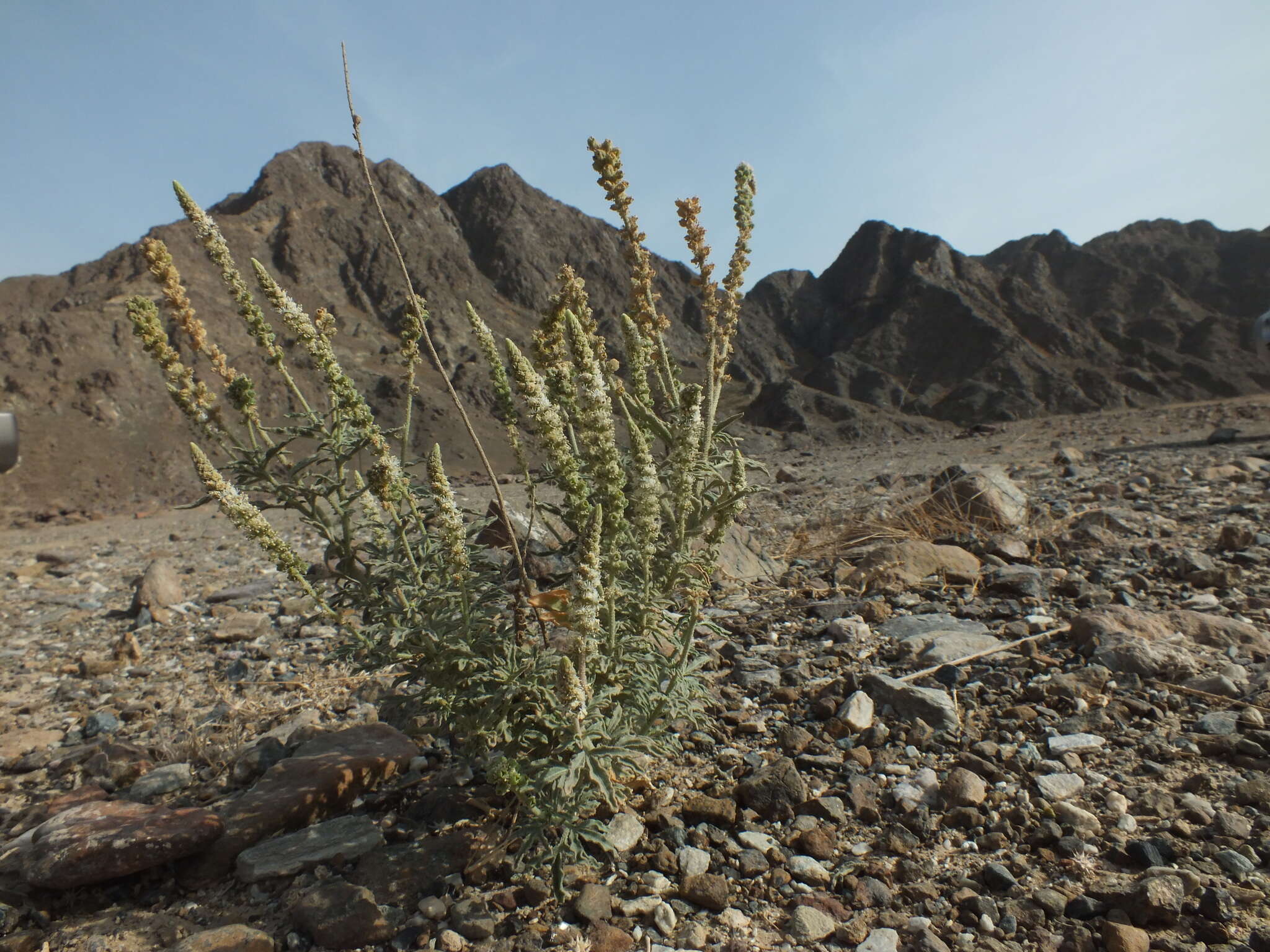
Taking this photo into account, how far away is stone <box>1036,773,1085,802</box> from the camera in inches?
91.9

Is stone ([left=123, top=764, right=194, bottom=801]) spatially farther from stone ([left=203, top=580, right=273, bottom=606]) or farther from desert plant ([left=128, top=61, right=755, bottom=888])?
stone ([left=203, top=580, right=273, bottom=606])

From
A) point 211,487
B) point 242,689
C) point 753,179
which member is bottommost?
point 242,689

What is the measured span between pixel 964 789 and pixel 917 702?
20.5 inches

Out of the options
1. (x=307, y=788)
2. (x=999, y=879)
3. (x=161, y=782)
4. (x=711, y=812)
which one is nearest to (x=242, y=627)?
(x=161, y=782)

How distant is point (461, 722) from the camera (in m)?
2.19

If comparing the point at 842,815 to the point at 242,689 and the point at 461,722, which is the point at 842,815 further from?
the point at 242,689

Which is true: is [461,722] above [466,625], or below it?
below

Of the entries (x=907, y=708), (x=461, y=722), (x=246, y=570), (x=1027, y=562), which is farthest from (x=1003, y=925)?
(x=246, y=570)

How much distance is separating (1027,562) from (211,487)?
4277mm

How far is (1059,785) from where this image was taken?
237 cm

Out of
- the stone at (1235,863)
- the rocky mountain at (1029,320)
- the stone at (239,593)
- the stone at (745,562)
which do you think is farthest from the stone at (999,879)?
the rocky mountain at (1029,320)

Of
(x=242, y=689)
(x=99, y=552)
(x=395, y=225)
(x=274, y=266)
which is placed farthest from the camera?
(x=395, y=225)

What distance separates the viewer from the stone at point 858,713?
282cm

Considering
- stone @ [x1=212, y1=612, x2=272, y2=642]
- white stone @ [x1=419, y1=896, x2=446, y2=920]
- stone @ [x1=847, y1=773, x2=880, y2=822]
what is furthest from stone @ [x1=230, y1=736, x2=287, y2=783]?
stone @ [x1=847, y1=773, x2=880, y2=822]
